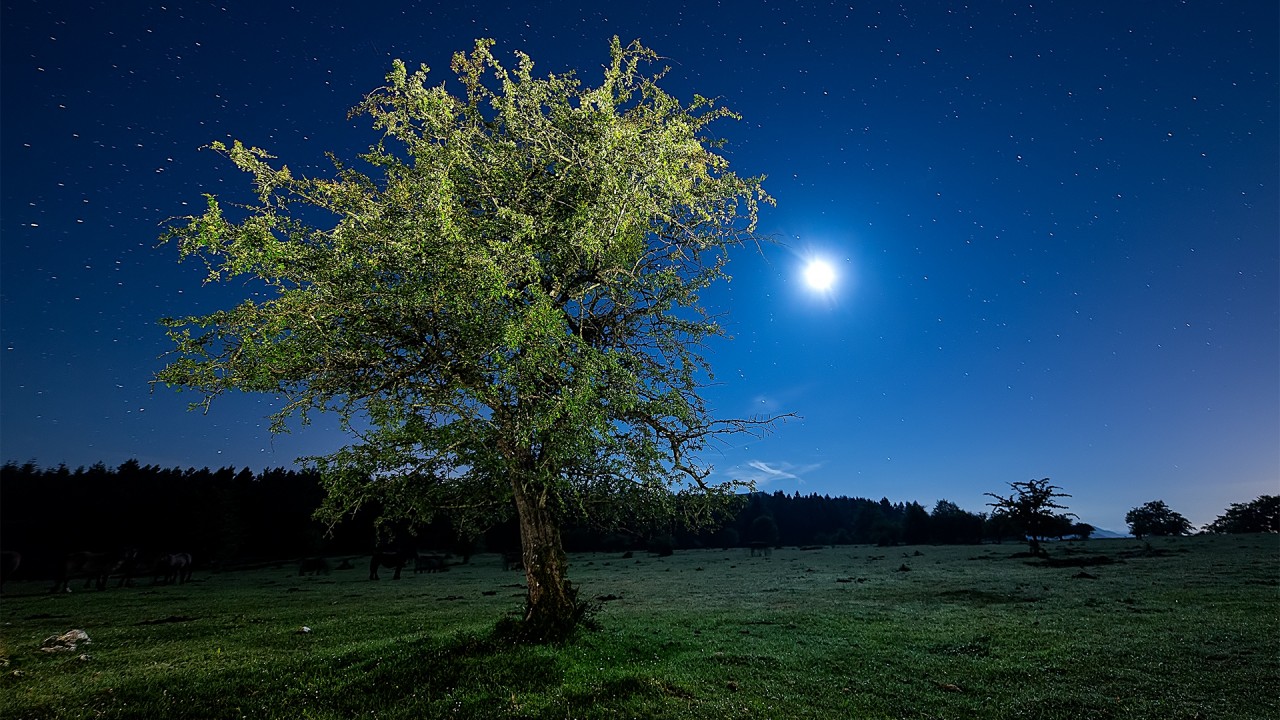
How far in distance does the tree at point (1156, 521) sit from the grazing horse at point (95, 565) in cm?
17680

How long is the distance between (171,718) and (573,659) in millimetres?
8453

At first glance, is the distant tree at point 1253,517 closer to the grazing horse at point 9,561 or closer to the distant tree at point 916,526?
the distant tree at point 916,526

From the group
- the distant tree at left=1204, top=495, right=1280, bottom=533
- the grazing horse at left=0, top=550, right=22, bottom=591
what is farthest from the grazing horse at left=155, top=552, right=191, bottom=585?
the distant tree at left=1204, top=495, right=1280, bottom=533

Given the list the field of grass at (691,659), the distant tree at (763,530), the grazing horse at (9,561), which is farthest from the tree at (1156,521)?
the grazing horse at (9,561)

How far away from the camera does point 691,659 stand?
15.8m

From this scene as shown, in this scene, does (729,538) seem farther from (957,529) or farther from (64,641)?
(64,641)

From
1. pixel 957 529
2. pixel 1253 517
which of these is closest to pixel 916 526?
pixel 957 529

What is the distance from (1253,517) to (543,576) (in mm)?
173895

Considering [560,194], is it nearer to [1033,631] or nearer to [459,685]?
[459,685]

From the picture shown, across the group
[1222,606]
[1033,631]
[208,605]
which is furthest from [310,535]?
[1222,606]

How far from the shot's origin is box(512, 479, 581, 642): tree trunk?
Answer: 54.4ft

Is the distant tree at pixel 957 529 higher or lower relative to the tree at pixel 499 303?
lower

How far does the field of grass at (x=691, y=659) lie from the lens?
36.6 feet

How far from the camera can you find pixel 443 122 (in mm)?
16438
